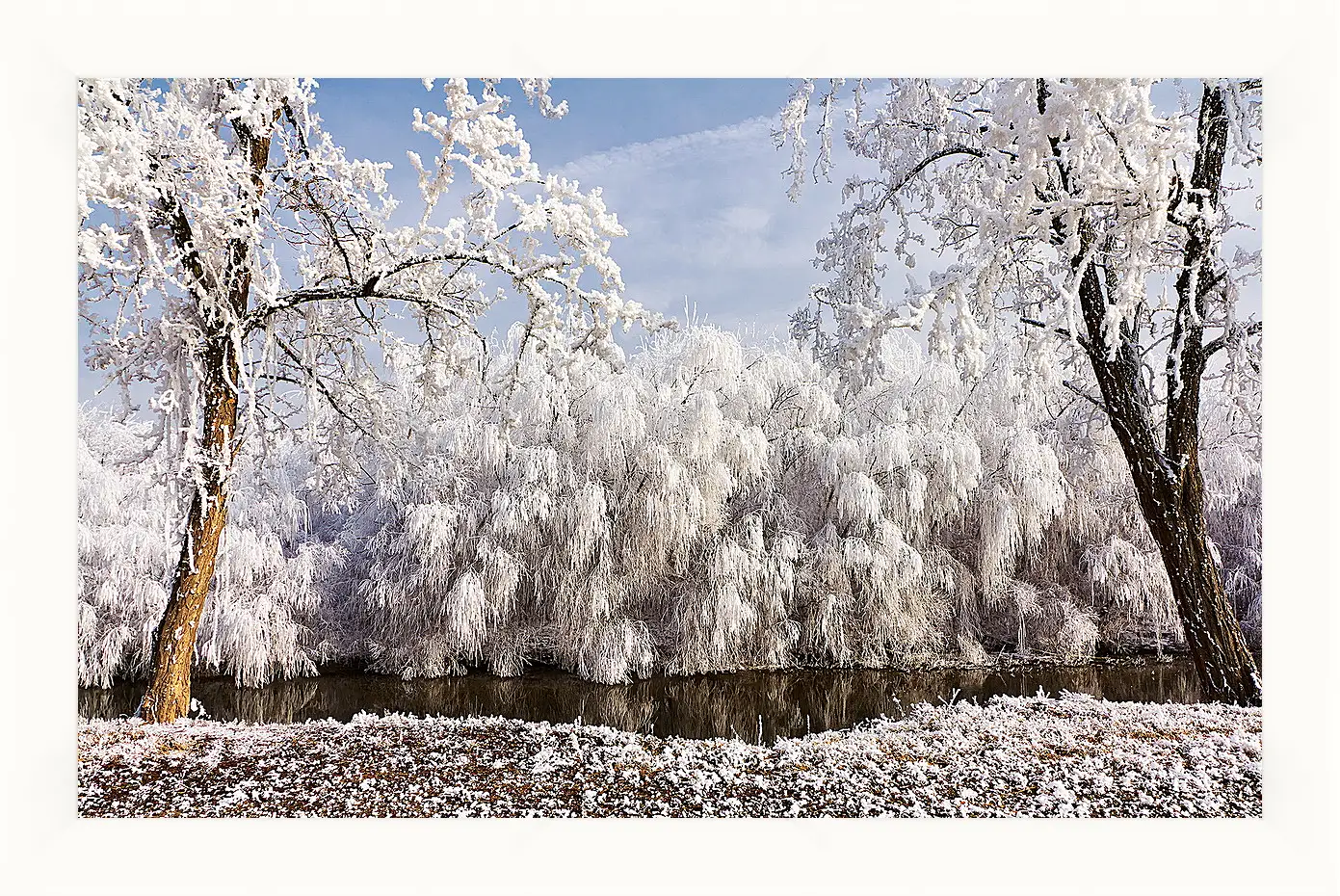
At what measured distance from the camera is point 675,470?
14.9 feet

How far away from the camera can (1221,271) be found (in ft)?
9.39

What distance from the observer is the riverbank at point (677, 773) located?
2416 mm

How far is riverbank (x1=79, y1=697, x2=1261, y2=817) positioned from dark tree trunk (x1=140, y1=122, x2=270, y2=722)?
16 centimetres

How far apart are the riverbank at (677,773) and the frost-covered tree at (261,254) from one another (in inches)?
17.5

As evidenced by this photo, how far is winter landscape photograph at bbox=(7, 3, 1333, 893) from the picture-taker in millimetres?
2350

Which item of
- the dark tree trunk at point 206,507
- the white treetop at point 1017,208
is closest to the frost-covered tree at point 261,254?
the dark tree trunk at point 206,507

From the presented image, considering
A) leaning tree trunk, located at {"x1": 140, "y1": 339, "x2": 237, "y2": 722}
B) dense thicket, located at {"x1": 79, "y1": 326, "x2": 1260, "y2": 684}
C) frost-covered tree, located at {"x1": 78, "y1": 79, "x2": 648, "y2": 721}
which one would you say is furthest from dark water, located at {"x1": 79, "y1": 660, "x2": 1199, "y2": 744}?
frost-covered tree, located at {"x1": 78, "y1": 79, "x2": 648, "y2": 721}

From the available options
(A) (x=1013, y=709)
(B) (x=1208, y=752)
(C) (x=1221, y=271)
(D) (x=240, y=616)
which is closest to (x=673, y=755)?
(A) (x=1013, y=709)

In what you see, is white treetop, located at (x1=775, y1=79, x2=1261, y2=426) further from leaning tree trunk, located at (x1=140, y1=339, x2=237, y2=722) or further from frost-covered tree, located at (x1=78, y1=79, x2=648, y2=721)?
leaning tree trunk, located at (x1=140, y1=339, x2=237, y2=722)

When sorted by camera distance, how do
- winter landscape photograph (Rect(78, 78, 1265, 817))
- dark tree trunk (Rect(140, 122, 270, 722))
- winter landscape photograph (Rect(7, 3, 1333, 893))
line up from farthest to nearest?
dark tree trunk (Rect(140, 122, 270, 722)) < winter landscape photograph (Rect(78, 78, 1265, 817)) < winter landscape photograph (Rect(7, 3, 1333, 893))

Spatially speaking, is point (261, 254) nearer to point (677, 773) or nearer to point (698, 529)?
point (677, 773)

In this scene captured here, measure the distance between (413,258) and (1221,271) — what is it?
2.80 m

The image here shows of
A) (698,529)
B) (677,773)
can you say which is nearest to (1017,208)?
(677,773)

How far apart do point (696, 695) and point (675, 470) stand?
3.94 ft
